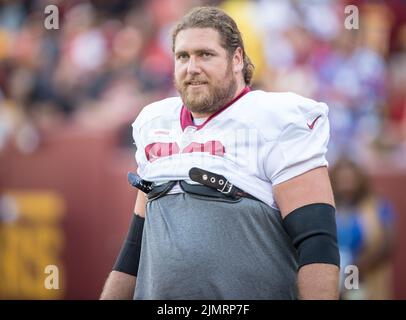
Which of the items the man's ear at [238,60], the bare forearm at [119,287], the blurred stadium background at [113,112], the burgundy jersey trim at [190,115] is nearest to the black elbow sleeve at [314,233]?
the burgundy jersey trim at [190,115]

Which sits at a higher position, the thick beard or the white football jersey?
the thick beard

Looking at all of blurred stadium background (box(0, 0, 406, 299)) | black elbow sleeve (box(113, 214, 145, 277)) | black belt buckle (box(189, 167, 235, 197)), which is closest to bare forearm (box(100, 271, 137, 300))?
black elbow sleeve (box(113, 214, 145, 277))

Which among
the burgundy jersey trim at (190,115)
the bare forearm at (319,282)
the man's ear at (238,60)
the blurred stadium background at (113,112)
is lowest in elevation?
the bare forearm at (319,282)

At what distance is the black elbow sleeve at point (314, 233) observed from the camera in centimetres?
293

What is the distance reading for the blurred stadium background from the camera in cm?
803

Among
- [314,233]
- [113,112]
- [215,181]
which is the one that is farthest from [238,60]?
[113,112]

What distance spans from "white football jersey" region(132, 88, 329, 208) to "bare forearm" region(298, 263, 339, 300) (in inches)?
10.7

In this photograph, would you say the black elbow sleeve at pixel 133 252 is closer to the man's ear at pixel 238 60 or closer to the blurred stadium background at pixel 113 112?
the man's ear at pixel 238 60

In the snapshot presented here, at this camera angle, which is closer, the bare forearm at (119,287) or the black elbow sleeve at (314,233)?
the black elbow sleeve at (314,233)

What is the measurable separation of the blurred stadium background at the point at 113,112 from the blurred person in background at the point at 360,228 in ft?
1.57

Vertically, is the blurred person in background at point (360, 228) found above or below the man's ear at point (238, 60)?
below

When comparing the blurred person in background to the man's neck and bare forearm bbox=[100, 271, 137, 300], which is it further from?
the man's neck

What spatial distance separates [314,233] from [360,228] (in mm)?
3810

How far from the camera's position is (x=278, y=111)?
3074 millimetres
